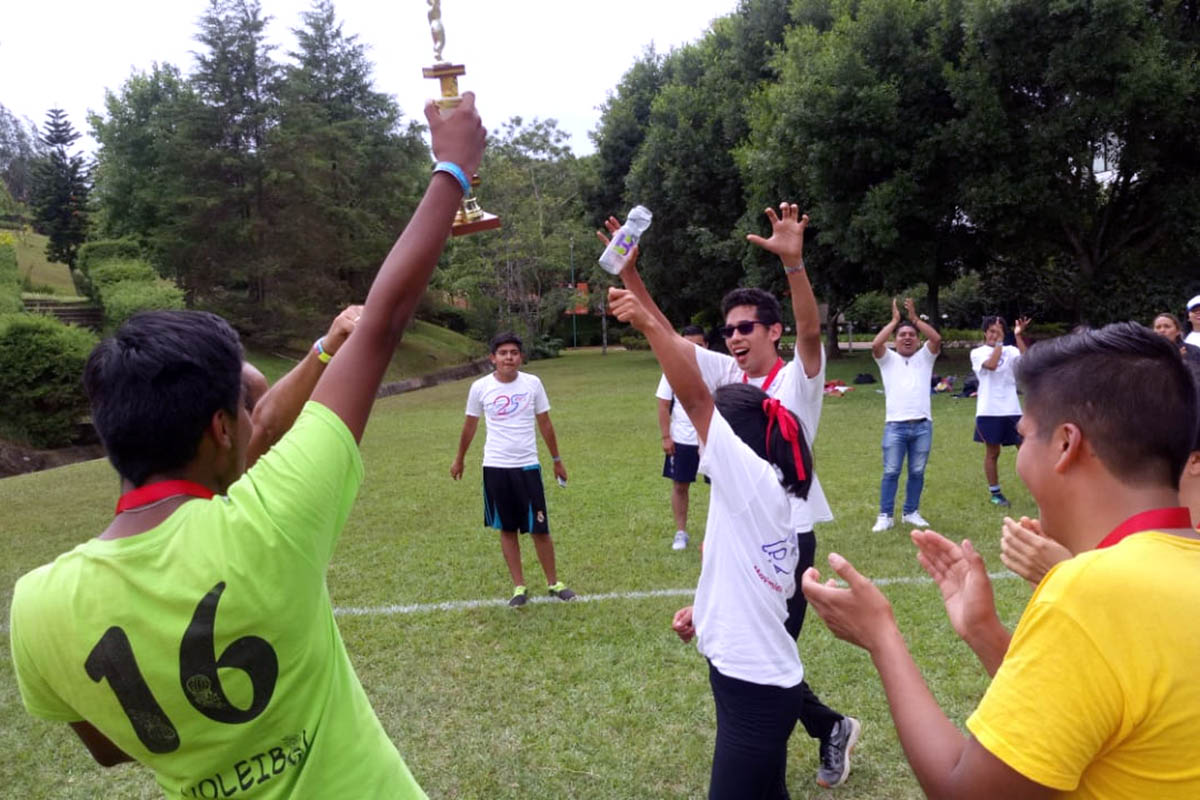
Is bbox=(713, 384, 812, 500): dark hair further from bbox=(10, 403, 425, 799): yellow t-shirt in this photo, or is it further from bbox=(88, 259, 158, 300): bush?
bbox=(88, 259, 158, 300): bush

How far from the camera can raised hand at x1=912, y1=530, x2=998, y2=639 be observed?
1.75 meters

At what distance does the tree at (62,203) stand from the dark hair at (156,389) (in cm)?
4825

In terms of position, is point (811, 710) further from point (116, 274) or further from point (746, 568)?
point (116, 274)

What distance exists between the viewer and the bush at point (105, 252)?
3064 centimetres

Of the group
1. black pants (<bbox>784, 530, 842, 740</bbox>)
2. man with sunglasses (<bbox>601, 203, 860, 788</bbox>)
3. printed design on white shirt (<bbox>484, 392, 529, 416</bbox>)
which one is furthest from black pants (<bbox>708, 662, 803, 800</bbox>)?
printed design on white shirt (<bbox>484, 392, 529, 416</bbox>)

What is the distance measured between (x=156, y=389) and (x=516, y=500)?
551 centimetres

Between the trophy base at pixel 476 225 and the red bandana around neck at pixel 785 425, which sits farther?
the red bandana around neck at pixel 785 425

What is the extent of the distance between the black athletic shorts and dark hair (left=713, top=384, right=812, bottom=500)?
380 centimetres

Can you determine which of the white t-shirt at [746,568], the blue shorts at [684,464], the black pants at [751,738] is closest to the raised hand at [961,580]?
the white t-shirt at [746,568]

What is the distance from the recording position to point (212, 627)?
1.41 m

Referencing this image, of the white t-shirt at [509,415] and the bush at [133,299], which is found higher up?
the bush at [133,299]

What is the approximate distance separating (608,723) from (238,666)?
3635mm

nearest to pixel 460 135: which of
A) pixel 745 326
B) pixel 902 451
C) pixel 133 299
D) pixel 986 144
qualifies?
pixel 745 326

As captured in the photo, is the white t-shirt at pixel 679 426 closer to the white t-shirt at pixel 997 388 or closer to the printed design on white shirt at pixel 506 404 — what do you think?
the printed design on white shirt at pixel 506 404
